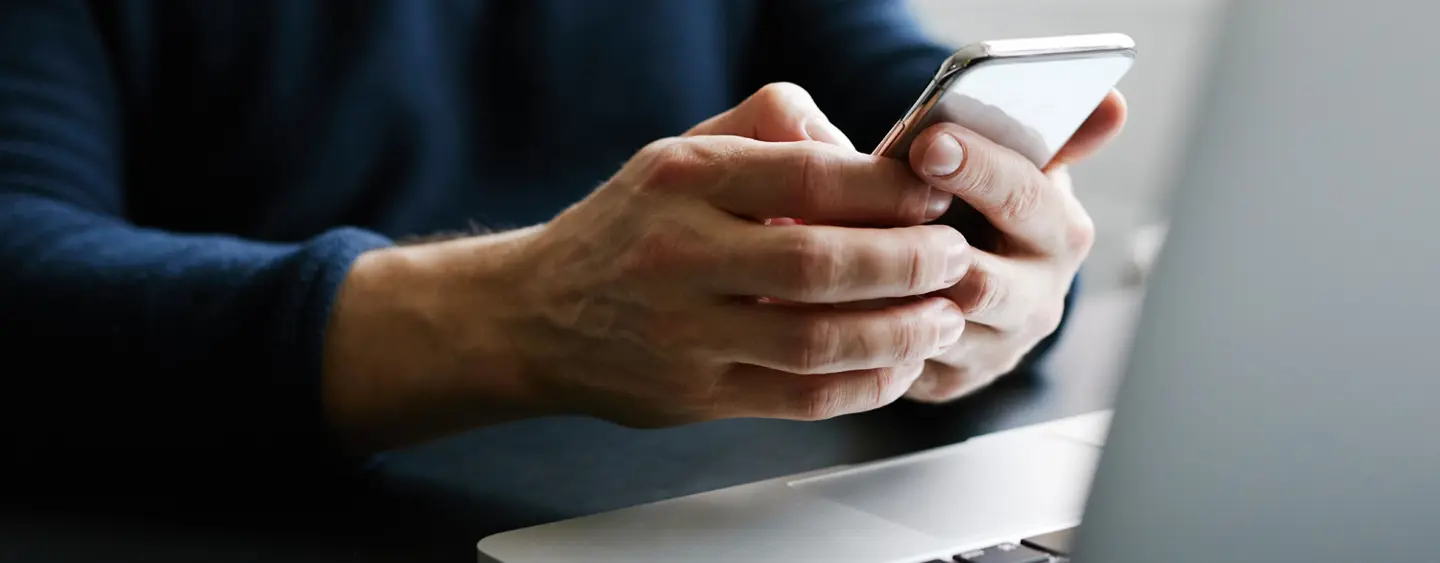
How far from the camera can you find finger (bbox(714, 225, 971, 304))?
45cm

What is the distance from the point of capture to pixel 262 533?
1.57 ft

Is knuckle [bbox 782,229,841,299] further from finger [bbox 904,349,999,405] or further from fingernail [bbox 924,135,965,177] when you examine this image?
finger [bbox 904,349,999,405]

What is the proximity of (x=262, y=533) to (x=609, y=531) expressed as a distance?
0.14 meters

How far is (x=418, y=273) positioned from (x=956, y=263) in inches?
9.9

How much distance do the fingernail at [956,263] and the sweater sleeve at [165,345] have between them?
28cm

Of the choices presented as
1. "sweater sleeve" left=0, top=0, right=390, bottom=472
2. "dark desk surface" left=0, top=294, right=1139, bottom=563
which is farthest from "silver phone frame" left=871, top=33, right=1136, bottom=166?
"sweater sleeve" left=0, top=0, right=390, bottom=472

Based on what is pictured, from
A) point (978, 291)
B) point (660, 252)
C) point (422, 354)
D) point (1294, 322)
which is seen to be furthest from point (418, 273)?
point (1294, 322)

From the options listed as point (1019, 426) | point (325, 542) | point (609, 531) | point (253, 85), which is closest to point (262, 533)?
point (325, 542)

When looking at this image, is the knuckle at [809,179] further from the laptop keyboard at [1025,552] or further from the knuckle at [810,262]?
the laptop keyboard at [1025,552]

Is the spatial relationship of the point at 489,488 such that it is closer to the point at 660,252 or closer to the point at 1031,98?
the point at 660,252

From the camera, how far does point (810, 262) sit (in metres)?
0.44

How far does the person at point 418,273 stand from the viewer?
1.54 feet

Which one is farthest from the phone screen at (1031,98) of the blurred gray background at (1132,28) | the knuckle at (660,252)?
the blurred gray background at (1132,28)

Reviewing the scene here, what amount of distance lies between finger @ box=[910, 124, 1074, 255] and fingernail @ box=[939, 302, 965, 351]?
44 mm
